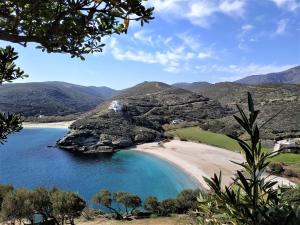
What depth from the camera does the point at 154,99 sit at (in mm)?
170875

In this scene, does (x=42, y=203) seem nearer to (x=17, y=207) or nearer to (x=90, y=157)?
(x=17, y=207)

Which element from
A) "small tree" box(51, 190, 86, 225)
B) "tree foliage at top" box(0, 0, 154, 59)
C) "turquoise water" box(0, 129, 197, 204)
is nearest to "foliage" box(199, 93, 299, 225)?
"tree foliage at top" box(0, 0, 154, 59)

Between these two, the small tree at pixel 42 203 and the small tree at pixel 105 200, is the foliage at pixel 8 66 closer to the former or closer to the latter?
the small tree at pixel 42 203

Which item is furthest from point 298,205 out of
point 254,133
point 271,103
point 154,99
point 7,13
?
point 154,99

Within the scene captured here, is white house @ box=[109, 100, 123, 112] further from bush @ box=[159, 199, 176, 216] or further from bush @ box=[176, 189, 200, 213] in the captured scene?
bush @ box=[159, 199, 176, 216]

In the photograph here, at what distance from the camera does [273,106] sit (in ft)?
412

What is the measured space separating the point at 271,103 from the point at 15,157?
A: 84.0m

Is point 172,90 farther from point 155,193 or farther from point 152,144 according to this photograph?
point 155,193

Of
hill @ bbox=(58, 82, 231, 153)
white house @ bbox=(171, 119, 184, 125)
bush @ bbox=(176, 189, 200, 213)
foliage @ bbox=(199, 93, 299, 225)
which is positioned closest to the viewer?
foliage @ bbox=(199, 93, 299, 225)

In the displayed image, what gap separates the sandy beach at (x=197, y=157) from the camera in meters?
72.2

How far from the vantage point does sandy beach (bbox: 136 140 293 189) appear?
237ft

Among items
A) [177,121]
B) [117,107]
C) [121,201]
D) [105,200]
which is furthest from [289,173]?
[117,107]

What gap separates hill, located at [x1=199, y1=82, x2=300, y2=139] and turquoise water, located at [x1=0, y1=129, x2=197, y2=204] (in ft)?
114

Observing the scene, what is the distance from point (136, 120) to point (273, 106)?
147ft
